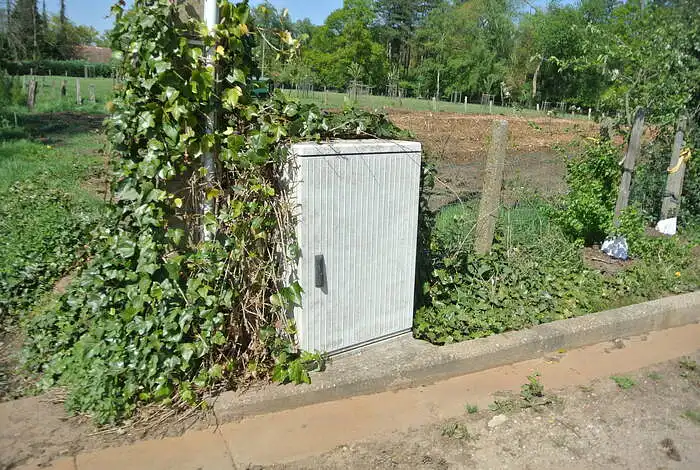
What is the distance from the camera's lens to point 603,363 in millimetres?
3967

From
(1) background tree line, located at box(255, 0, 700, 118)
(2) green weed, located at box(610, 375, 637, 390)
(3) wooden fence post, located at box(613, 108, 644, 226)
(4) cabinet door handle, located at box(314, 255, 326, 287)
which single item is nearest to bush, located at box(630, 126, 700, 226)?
(3) wooden fence post, located at box(613, 108, 644, 226)

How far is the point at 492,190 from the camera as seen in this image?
4.95 metres

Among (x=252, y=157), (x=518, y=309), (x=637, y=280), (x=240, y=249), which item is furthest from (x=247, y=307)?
(x=637, y=280)

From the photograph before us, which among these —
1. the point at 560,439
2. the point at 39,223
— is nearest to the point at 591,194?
the point at 560,439

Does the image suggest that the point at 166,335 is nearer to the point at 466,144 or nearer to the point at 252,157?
the point at 252,157

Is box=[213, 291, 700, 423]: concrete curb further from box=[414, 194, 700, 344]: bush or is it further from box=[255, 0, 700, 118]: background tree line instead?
box=[255, 0, 700, 118]: background tree line

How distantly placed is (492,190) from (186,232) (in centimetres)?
288

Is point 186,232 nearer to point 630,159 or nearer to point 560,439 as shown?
point 560,439

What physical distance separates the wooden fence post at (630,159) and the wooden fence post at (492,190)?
1932 mm

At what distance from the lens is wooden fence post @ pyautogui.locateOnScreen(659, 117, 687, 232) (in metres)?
6.93

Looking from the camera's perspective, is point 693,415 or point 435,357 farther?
point 435,357

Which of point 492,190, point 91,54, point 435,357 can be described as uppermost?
point 91,54

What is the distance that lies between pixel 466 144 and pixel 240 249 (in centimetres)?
1527

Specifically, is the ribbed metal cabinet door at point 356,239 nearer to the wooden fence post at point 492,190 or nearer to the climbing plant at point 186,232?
the climbing plant at point 186,232
